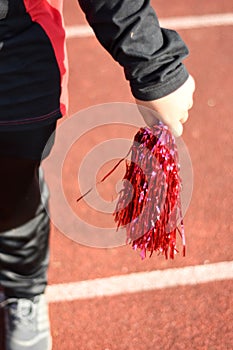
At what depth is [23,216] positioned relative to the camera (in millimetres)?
2146

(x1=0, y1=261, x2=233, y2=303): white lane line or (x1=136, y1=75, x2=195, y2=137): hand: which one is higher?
(x1=136, y1=75, x2=195, y2=137): hand

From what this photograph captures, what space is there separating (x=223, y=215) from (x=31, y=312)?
1.00 metres

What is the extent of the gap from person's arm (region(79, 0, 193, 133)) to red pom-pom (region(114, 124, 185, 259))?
0.39 feet

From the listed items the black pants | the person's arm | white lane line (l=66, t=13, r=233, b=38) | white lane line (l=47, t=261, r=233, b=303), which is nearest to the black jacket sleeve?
the person's arm

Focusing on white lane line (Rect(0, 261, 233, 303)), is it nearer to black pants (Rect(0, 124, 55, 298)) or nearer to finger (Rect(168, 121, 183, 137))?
black pants (Rect(0, 124, 55, 298))

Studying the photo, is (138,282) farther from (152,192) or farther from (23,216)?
(152,192)

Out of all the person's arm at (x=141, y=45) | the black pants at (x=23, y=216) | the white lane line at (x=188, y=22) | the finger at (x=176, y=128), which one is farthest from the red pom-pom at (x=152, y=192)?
the white lane line at (x=188, y=22)

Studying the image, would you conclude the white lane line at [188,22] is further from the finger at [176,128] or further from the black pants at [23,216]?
the finger at [176,128]

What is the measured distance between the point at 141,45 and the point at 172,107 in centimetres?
18

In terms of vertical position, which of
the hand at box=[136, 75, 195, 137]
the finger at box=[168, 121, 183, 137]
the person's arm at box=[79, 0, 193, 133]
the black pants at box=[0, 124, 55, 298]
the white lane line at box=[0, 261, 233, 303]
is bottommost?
the white lane line at box=[0, 261, 233, 303]

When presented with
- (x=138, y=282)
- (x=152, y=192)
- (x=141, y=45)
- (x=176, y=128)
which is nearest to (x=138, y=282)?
(x=138, y=282)

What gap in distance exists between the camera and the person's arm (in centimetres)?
155

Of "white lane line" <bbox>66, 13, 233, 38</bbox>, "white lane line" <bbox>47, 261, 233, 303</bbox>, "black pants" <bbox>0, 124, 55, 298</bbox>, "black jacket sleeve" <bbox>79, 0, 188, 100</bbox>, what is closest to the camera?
"black jacket sleeve" <bbox>79, 0, 188, 100</bbox>

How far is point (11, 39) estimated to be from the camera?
1691 millimetres
